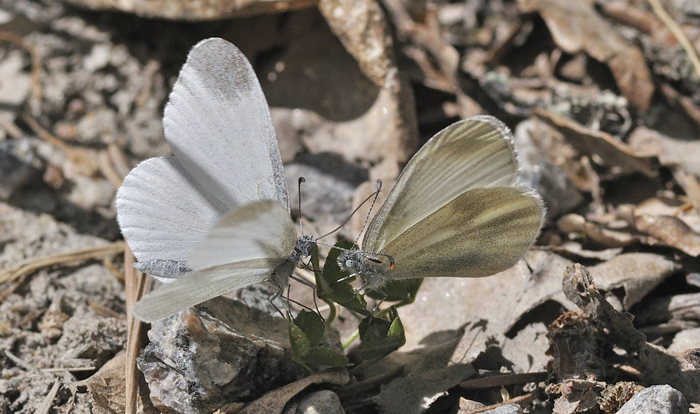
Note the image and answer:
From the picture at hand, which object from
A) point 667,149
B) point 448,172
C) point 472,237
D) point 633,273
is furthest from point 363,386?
point 667,149

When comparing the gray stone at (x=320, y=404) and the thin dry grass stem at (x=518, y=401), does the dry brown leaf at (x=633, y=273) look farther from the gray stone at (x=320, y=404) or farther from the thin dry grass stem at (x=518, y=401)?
the gray stone at (x=320, y=404)

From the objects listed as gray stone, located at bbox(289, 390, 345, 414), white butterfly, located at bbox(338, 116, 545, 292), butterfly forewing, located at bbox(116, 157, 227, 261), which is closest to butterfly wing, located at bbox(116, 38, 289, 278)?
butterfly forewing, located at bbox(116, 157, 227, 261)

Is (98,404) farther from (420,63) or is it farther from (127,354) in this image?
(420,63)

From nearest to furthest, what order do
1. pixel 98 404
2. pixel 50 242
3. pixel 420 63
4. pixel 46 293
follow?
1. pixel 98 404
2. pixel 46 293
3. pixel 50 242
4. pixel 420 63

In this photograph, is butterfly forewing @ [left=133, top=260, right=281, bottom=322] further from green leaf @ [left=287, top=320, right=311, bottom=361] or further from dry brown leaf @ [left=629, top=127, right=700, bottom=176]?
dry brown leaf @ [left=629, top=127, right=700, bottom=176]

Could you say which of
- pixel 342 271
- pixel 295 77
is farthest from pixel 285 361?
pixel 295 77

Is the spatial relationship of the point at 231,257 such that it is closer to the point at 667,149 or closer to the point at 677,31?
the point at 667,149
